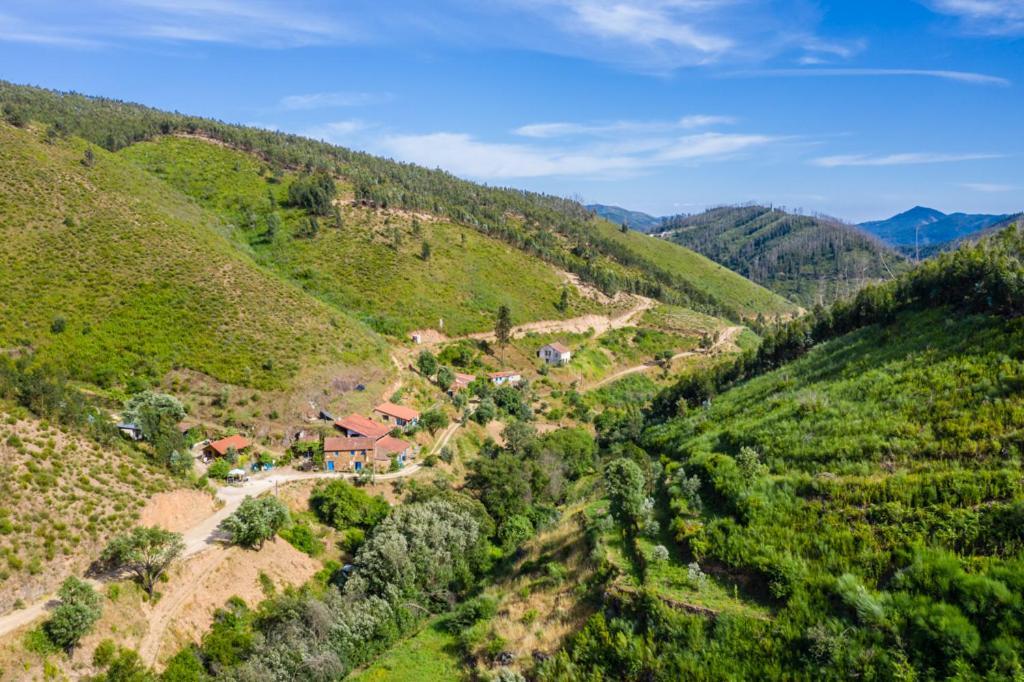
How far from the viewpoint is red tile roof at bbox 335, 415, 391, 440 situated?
43.7 metres

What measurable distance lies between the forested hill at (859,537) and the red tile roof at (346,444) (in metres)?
25.1

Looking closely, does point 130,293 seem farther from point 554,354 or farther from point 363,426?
point 554,354

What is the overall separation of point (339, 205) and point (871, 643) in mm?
99651

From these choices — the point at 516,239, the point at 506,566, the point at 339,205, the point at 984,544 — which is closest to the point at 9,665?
the point at 506,566

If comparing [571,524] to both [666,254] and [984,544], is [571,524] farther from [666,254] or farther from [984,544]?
[666,254]

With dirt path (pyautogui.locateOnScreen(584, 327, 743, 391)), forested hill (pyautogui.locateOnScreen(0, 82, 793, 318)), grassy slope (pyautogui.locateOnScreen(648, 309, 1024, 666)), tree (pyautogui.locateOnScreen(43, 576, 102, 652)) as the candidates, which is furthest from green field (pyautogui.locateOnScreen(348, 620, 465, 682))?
forested hill (pyautogui.locateOnScreen(0, 82, 793, 318))

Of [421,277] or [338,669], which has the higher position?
[421,277]

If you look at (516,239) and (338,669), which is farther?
(516,239)

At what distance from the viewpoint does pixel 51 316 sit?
45812 millimetres

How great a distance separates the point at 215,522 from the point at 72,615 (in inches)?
412

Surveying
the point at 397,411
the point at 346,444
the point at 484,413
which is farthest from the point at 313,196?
the point at 346,444

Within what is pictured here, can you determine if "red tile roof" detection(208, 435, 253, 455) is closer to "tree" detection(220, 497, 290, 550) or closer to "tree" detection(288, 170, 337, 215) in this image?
"tree" detection(220, 497, 290, 550)

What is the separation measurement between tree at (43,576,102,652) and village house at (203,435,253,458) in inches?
687

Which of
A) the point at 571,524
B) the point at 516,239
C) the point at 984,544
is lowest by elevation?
the point at 571,524
